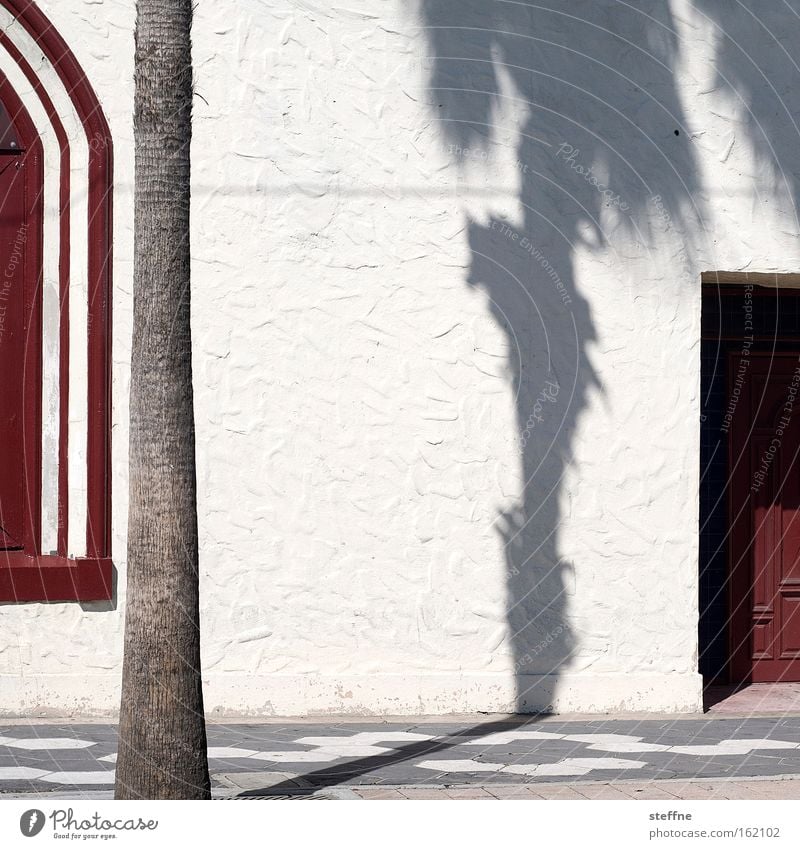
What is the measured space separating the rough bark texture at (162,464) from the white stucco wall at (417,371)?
2.78 m

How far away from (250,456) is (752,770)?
3675 mm

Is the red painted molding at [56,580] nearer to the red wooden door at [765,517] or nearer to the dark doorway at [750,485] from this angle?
the dark doorway at [750,485]

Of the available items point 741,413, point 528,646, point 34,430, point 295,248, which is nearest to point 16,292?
point 34,430

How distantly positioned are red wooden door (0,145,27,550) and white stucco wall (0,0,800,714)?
0.67 meters

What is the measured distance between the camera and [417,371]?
820 centimetres

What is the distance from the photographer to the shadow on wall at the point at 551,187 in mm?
8250

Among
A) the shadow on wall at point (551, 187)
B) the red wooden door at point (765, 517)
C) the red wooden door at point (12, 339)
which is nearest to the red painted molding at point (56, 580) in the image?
the red wooden door at point (12, 339)

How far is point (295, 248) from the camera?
813 centimetres

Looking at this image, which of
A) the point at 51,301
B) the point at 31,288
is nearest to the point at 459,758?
the point at 51,301

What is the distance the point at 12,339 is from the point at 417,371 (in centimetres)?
273

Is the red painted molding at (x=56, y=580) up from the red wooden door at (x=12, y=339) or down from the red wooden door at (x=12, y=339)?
down
